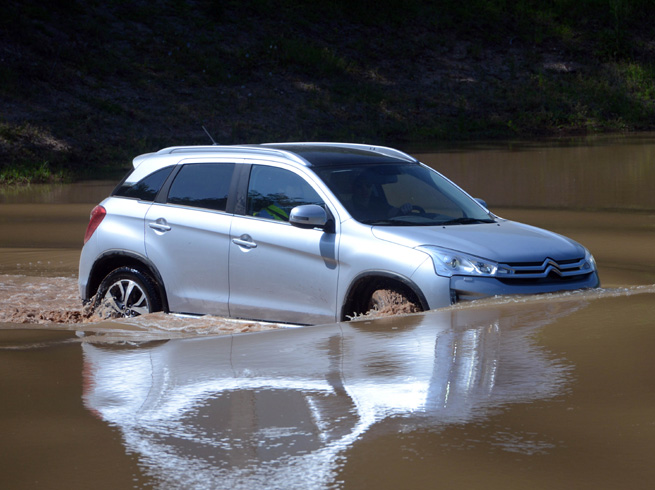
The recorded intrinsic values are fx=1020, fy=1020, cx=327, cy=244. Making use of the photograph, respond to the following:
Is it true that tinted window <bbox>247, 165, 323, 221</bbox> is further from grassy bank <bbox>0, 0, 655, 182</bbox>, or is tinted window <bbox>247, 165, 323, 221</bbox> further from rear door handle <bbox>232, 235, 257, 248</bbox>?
grassy bank <bbox>0, 0, 655, 182</bbox>

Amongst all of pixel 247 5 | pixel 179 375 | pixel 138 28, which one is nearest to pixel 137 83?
pixel 138 28

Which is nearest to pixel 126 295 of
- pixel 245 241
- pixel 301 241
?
pixel 245 241

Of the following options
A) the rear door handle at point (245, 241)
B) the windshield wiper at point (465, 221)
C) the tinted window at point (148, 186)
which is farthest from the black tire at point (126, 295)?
the windshield wiper at point (465, 221)

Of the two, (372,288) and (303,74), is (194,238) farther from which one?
(303,74)

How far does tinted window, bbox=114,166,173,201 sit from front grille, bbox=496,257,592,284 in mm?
3016

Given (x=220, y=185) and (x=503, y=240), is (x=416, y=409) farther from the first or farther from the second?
(x=220, y=185)

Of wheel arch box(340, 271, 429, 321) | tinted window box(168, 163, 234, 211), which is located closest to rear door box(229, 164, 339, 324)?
wheel arch box(340, 271, 429, 321)

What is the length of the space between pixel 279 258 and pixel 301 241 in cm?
22

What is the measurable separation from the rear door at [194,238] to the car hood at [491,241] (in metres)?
1.34

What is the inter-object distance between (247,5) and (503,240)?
109 ft

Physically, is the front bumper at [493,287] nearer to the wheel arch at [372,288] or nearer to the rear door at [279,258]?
the wheel arch at [372,288]

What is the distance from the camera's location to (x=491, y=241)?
704 cm

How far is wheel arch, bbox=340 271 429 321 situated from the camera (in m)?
6.74

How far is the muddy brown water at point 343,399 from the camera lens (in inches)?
161
